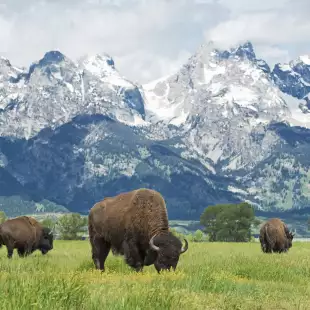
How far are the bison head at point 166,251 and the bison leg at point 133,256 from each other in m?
1.04

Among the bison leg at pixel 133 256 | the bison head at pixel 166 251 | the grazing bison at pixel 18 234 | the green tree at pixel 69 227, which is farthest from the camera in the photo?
the green tree at pixel 69 227

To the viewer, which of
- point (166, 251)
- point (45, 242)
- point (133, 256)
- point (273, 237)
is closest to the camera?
point (166, 251)

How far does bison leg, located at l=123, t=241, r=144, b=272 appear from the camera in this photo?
718 inches

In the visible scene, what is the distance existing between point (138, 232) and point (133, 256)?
30.0 inches

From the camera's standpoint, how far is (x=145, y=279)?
44.4ft

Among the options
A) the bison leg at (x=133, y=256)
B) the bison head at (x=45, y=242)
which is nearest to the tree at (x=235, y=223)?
the bison head at (x=45, y=242)

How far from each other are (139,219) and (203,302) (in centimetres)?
811

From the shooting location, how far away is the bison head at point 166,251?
1712 cm

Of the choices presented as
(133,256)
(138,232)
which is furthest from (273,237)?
(133,256)

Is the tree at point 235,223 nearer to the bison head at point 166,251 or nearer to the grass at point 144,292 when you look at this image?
the grass at point 144,292

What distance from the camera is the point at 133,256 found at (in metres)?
18.4

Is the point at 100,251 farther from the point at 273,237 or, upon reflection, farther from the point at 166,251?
the point at 273,237

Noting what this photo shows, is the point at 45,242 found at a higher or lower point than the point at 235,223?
higher

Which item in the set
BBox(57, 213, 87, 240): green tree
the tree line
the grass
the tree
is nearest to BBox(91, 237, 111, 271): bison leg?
the grass
